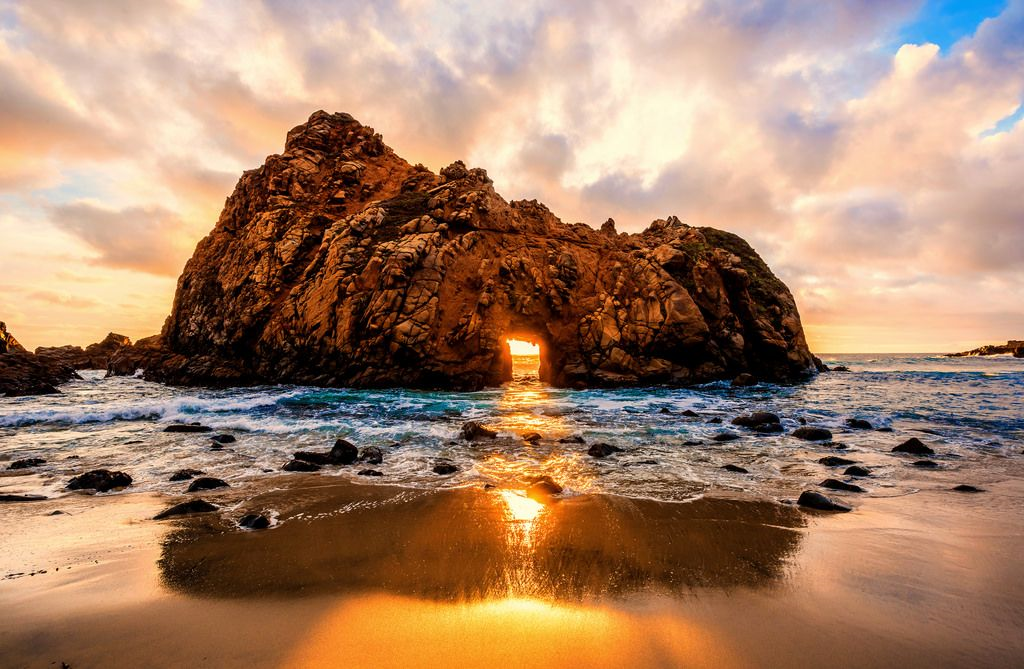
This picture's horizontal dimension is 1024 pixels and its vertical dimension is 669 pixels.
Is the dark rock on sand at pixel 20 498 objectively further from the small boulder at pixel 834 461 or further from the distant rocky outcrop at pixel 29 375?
the distant rocky outcrop at pixel 29 375

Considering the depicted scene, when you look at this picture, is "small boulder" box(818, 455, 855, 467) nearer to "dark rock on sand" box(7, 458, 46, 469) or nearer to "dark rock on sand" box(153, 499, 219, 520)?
Result: "dark rock on sand" box(153, 499, 219, 520)

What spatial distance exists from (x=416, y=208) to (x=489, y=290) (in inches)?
420

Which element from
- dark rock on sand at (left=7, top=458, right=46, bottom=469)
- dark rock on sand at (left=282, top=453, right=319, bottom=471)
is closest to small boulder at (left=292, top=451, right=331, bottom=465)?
dark rock on sand at (left=282, top=453, right=319, bottom=471)

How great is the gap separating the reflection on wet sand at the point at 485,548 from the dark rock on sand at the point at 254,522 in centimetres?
23

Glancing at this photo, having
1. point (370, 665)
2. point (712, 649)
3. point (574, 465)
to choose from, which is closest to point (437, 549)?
point (370, 665)

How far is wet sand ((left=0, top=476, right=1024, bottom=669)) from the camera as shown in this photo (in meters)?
3.09

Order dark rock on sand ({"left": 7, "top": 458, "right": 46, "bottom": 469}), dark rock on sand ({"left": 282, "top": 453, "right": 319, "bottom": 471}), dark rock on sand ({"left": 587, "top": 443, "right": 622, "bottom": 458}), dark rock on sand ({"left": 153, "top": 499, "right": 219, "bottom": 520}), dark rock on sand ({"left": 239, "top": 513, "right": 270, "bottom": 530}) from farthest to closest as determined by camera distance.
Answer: dark rock on sand ({"left": 587, "top": 443, "right": 622, "bottom": 458}) → dark rock on sand ({"left": 7, "top": 458, "right": 46, "bottom": 469}) → dark rock on sand ({"left": 282, "top": 453, "right": 319, "bottom": 471}) → dark rock on sand ({"left": 153, "top": 499, "right": 219, "bottom": 520}) → dark rock on sand ({"left": 239, "top": 513, "right": 270, "bottom": 530})

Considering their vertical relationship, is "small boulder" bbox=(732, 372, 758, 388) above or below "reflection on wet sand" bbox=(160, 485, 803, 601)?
above

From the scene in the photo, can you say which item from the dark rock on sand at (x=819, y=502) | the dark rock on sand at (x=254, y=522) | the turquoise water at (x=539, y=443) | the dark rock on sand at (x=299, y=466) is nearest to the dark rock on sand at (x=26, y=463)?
the turquoise water at (x=539, y=443)

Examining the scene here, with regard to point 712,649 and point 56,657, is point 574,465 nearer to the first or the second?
point 712,649

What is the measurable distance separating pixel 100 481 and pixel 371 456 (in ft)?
16.4

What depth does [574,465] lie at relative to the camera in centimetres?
967

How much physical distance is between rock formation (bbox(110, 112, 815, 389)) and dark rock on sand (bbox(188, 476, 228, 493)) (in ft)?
68.0

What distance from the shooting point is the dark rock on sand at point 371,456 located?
33.4 feet
